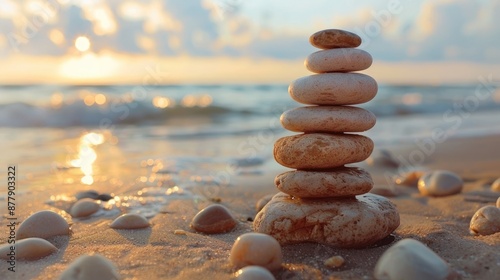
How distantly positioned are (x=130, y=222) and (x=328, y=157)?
5.59ft

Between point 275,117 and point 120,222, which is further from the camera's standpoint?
point 275,117

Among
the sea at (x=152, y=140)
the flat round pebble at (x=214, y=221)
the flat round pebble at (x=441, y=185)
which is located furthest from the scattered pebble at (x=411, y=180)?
the flat round pebble at (x=214, y=221)

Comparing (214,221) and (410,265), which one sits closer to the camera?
(410,265)

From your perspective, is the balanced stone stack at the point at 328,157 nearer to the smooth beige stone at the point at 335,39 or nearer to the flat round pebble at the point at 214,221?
the smooth beige stone at the point at 335,39

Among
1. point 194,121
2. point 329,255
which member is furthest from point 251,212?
point 194,121

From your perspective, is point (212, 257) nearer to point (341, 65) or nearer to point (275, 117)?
point (341, 65)

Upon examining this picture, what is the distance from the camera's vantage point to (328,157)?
3582 millimetres

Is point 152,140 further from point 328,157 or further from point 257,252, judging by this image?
point 257,252

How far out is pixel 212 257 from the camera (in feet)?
10.8

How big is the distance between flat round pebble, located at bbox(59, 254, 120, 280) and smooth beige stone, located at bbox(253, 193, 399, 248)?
3.80 feet

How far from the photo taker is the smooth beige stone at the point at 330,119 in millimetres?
3639

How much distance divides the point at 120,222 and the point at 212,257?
1.14 meters

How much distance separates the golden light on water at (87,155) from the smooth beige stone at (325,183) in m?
3.16

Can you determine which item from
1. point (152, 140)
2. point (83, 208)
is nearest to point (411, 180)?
point (83, 208)
